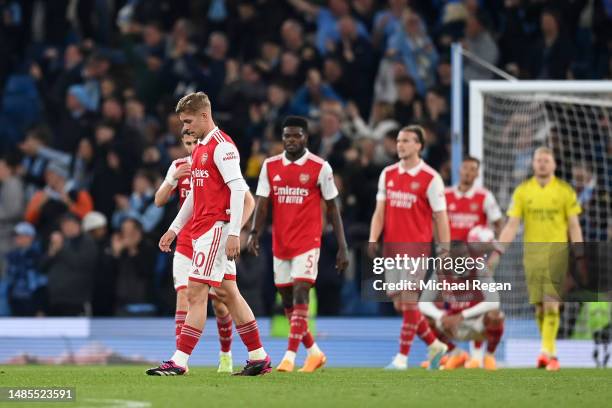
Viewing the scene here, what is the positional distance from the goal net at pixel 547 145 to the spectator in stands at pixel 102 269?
5126 mm

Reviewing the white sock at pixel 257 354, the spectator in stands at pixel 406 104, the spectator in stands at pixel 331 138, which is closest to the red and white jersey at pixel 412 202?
the white sock at pixel 257 354

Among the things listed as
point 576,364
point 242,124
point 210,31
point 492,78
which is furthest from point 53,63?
point 576,364

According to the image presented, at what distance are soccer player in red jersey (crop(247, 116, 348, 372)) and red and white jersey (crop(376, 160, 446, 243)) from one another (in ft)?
4.33

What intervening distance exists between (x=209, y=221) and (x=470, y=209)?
16.5 feet

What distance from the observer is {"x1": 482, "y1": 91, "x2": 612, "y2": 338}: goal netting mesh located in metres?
16.6

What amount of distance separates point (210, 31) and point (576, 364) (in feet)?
29.6

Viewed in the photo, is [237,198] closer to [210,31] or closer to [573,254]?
[573,254]

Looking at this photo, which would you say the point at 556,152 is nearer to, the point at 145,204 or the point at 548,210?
the point at 548,210

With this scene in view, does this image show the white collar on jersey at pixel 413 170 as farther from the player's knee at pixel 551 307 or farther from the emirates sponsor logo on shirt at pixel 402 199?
the player's knee at pixel 551 307

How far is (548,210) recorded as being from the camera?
1391cm

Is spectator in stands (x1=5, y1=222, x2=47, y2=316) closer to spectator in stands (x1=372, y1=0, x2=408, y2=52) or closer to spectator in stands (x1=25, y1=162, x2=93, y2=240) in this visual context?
spectator in stands (x1=25, y1=162, x2=93, y2=240)

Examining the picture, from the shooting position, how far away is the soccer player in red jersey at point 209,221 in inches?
397

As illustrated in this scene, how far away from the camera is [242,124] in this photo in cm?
1894

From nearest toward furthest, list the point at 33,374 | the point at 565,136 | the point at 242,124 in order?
the point at 33,374 → the point at 565,136 → the point at 242,124
